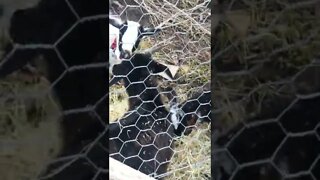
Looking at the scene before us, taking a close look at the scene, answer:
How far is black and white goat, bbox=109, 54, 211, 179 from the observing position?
1.74 meters

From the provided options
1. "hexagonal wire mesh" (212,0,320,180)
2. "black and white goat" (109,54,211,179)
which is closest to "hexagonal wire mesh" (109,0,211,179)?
"black and white goat" (109,54,211,179)

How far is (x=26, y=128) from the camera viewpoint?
43 centimetres

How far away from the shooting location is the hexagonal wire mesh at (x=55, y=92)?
42cm

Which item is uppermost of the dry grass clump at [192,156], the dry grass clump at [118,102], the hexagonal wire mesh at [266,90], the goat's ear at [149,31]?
the hexagonal wire mesh at [266,90]

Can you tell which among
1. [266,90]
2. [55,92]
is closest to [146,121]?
[266,90]

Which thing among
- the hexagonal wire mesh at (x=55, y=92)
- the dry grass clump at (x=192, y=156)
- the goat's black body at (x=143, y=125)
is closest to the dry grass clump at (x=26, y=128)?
Answer: the hexagonal wire mesh at (x=55, y=92)

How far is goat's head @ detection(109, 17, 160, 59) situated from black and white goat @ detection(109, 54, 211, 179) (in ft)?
0.10

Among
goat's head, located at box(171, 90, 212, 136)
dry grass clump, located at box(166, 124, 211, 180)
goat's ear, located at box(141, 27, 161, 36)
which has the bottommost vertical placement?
dry grass clump, located at box(166, 124, 211, 180)

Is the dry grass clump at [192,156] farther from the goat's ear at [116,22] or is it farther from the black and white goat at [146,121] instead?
the goat's ear at [116,22]

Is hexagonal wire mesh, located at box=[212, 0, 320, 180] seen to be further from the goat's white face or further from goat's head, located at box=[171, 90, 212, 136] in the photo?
goat's head, located at box=[171, 90, 212, 136]

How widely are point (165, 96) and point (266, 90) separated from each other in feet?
4.26

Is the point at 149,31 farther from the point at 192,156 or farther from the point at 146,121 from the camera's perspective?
the point at 192,156

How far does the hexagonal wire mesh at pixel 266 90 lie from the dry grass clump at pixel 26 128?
174 millimetres

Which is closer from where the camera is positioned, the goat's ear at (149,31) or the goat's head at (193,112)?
the goat's ear at (149,31)
